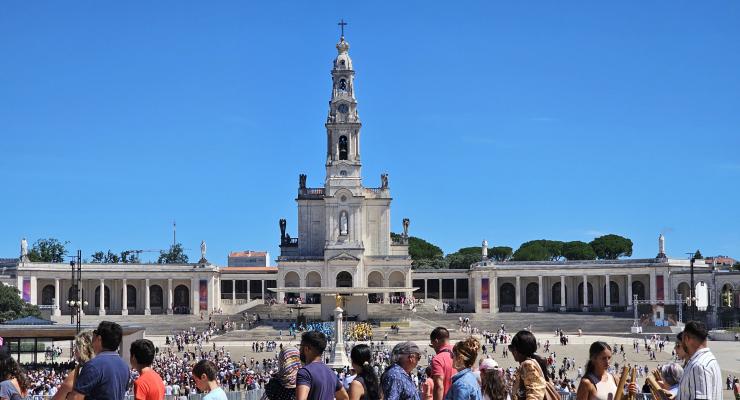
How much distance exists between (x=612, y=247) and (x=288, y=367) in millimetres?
126707

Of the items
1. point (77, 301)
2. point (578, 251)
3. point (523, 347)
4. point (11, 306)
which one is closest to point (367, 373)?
point (523, 347)

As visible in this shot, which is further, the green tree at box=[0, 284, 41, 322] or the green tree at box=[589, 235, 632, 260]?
the green tree at box=[589, 235, 632, 260]

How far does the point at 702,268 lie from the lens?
98688 mm

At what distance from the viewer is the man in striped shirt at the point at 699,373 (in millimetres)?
9844

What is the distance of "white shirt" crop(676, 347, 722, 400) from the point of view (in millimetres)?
9836

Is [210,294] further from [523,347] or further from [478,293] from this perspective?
[523,347]

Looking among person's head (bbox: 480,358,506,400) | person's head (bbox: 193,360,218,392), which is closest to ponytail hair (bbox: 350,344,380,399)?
person's head (bbox: 480,358,506,400)

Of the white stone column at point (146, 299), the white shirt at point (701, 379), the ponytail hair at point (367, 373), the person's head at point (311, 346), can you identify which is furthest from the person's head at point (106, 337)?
the white stone column at point (146, 299)

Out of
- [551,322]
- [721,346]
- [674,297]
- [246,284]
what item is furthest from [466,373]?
[246,284]

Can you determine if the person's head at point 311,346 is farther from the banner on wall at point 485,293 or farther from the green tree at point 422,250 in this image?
the green tree at point 422,250

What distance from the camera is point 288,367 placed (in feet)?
32.6

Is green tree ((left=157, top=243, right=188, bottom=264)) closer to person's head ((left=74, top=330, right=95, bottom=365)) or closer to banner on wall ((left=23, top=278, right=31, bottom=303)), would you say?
banner on wall ((left=23, top=278, right=31, bottom=303))

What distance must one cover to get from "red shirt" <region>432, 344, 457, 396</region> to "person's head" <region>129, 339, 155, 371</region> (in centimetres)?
295

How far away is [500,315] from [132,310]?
3379 centimetres
